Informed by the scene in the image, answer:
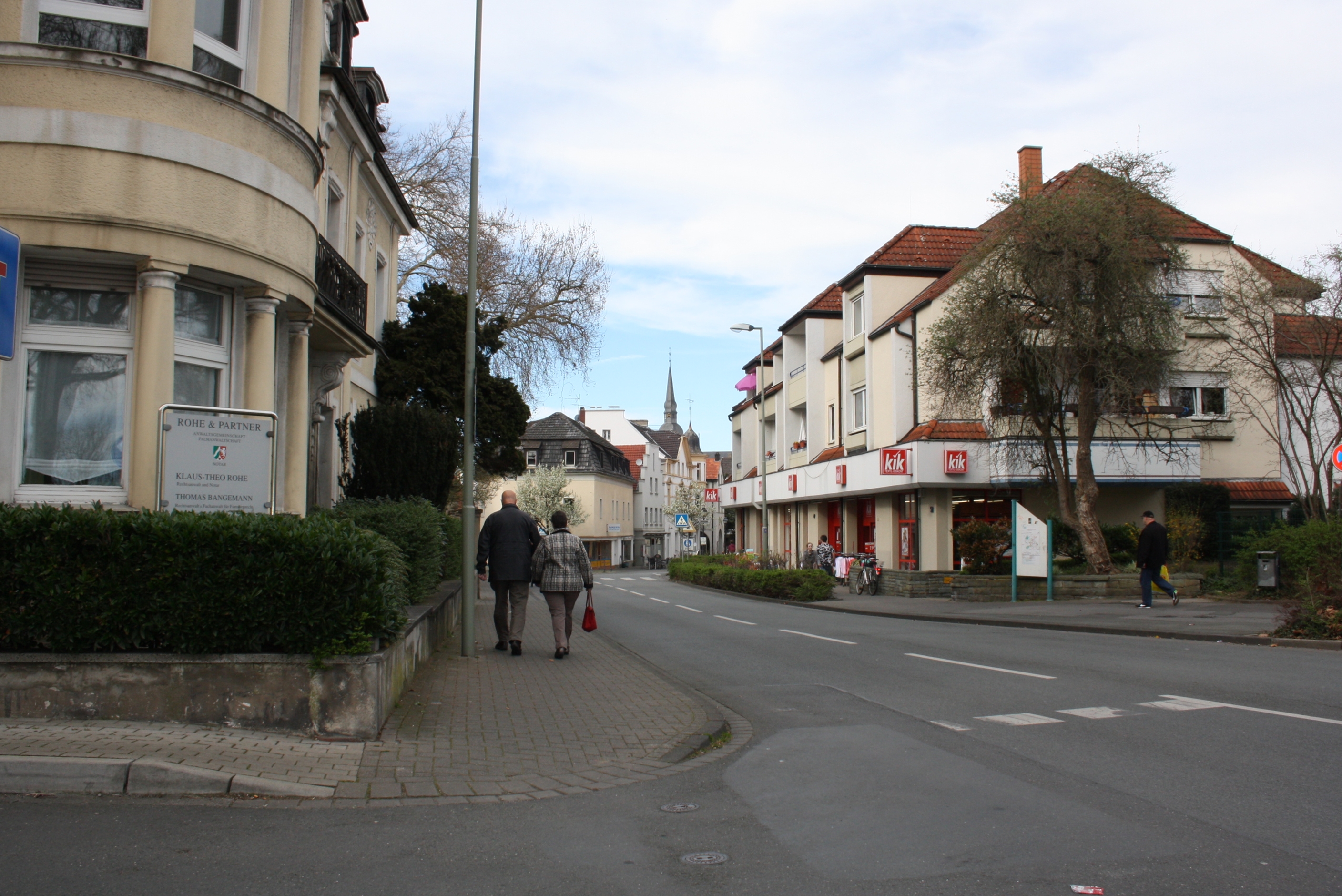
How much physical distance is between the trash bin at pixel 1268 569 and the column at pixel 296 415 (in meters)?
17.9

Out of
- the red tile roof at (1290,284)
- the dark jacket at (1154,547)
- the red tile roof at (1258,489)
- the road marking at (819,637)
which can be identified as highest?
the red tile roof at (1290,284)

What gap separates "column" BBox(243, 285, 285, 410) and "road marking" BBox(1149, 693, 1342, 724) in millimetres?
8521

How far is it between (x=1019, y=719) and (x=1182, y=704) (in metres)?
1.62

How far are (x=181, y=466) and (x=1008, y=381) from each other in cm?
2015

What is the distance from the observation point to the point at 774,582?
96.1 ft

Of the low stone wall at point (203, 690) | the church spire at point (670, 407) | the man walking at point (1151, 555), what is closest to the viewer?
the low stone wall at point (203, 690)

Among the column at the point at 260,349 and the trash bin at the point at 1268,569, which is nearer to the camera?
the column at the point at 260,349

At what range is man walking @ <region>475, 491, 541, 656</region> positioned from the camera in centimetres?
1181

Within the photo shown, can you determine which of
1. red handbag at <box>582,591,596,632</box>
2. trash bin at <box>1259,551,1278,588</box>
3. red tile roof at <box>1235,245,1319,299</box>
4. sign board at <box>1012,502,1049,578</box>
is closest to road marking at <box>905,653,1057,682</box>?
red handbag at <box>582,591,596,632</box>

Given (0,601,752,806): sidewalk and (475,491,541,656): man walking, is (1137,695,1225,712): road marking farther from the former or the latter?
(475,491,541,656): man walking

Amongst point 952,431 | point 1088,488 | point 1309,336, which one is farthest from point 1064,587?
point 1309,336

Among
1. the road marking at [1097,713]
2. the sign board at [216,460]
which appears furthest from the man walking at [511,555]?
the road marking at [1097,713]

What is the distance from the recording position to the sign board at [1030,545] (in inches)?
942

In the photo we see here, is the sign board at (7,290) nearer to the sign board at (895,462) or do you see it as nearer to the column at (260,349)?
the column at (260,349)
